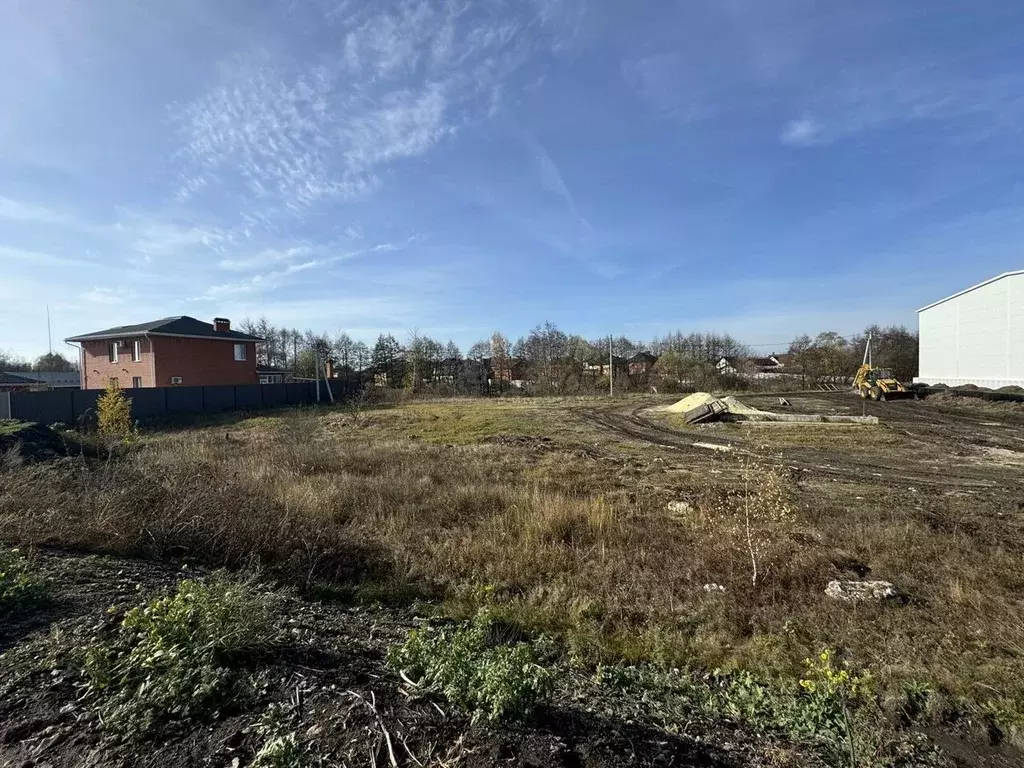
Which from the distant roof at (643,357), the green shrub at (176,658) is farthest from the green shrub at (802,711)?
the distant roof at (643,357)

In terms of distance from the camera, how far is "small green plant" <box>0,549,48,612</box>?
3053 mm

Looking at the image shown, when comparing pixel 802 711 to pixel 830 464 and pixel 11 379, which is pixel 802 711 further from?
pixel 11 379

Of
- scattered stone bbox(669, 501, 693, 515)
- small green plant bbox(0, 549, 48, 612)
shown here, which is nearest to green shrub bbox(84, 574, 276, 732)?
small green plant bbox(0, 549, 48, 612)

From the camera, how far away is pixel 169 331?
3119 centimetres

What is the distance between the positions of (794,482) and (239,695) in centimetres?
1064

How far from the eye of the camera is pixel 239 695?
227cm

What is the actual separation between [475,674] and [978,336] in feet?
146

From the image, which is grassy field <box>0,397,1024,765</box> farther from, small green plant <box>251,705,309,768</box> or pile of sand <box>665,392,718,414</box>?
pile of sand <box>665,392,718,414</box>

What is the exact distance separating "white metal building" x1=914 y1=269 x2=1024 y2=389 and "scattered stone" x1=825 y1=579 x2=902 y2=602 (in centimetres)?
3606

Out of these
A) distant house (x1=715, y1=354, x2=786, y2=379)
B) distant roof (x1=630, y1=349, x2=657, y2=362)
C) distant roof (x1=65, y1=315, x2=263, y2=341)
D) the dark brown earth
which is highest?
distant roof (x1=65, y1=315, x2=263, y2=341)

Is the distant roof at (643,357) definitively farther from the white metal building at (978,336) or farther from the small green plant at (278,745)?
the small green plant at (278,745)

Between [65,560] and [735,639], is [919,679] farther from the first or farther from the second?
[65,560]

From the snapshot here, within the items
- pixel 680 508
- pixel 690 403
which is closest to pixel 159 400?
pixel 690 403

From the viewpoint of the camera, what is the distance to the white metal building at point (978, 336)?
3064 cm
